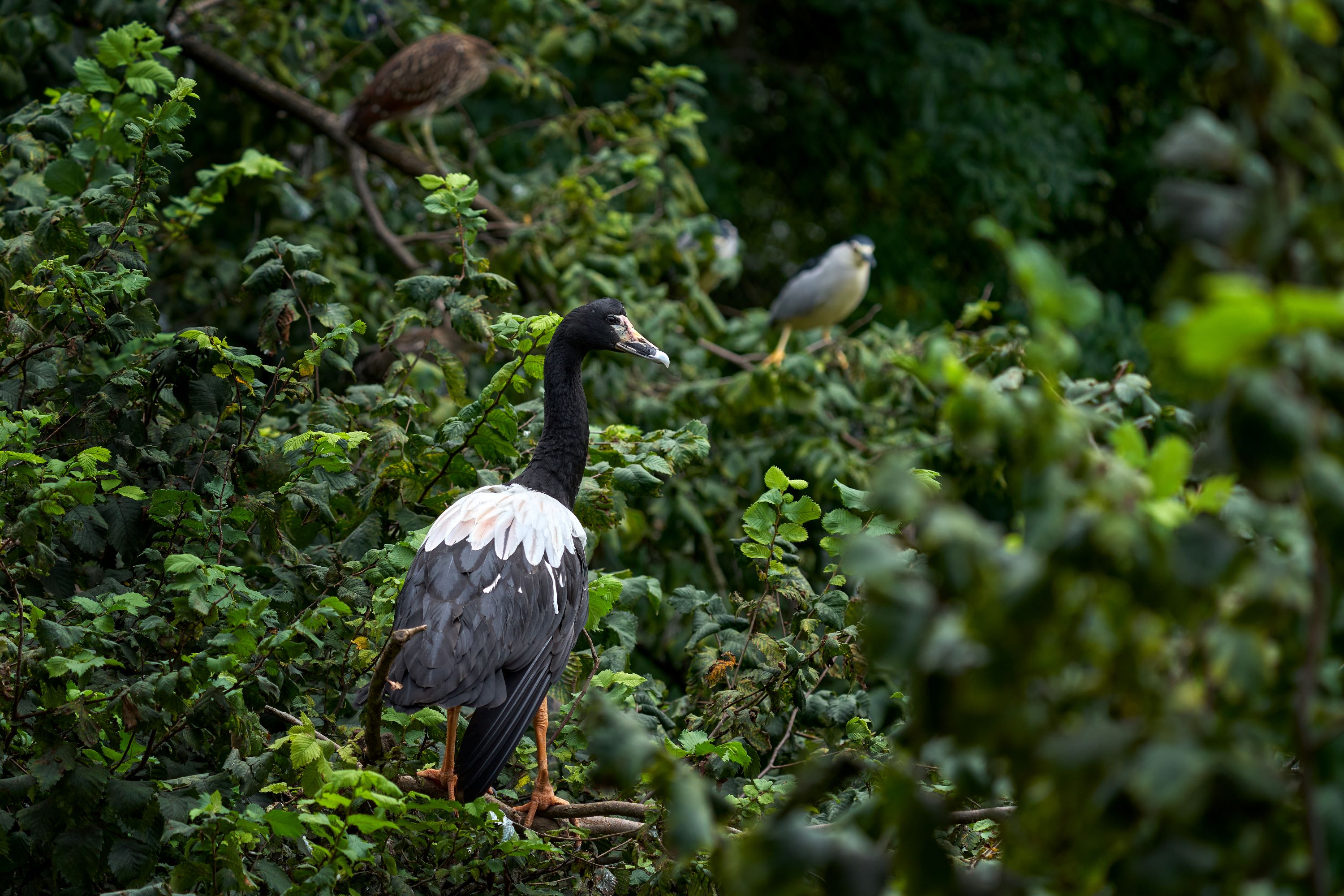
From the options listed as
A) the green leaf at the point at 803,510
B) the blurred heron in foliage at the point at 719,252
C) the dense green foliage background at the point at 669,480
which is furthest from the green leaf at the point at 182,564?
the blurred heron in foliage at the point at 719,252

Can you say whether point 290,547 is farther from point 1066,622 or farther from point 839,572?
point 1066,622

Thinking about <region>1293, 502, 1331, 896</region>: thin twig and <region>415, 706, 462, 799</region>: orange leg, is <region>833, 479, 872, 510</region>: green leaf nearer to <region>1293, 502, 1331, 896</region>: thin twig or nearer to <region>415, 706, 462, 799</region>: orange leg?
<region>415, 706, 462, 799</region>: orange leg

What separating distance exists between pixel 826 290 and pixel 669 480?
8.78ft

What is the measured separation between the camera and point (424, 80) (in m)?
6.21

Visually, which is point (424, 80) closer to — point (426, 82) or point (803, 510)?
point (426, 82)

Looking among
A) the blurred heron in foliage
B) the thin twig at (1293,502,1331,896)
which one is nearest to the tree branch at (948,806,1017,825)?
the thin twig at (1293,502,1331,896)

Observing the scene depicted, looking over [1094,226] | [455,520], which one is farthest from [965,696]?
[1094,226]

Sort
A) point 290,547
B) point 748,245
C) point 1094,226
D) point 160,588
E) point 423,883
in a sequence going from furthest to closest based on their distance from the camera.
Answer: point 748,245, point 1094,226, point 290,547, point 160,588, point 423,883

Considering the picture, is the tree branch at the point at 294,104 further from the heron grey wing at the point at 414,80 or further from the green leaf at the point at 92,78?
the green leaf at the point at 92,78

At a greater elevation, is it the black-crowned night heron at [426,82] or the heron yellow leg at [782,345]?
the black-crowned night heron at [426,82]

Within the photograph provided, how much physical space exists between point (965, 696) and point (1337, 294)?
46 centimetres

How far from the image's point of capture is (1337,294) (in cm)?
100

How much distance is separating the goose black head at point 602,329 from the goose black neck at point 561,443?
0.46 ft

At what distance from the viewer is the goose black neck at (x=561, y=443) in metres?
3.35
